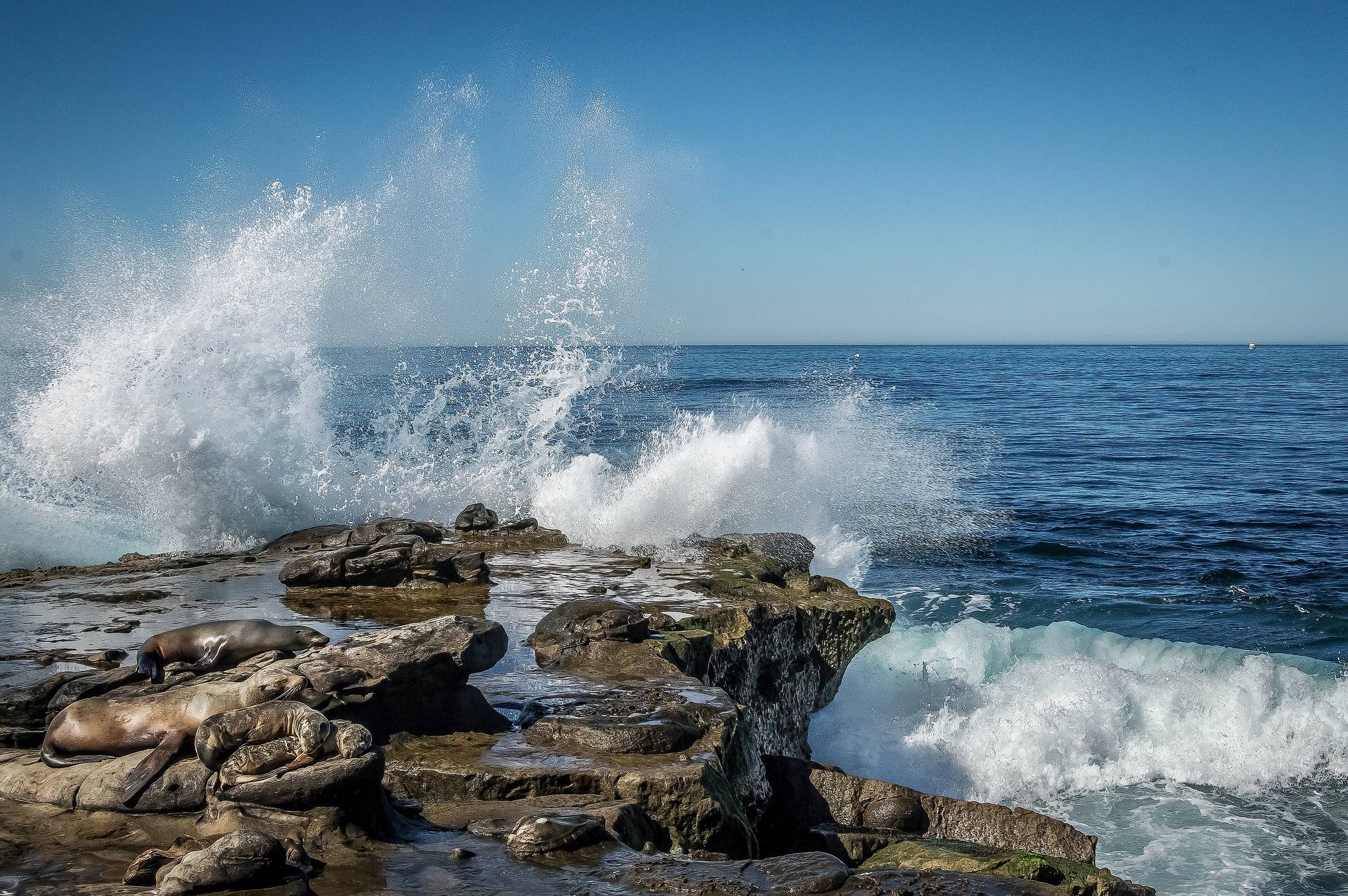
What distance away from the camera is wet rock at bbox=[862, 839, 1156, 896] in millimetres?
5957

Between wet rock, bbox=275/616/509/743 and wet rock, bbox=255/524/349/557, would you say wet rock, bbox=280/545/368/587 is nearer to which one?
wet rock, bbox=255/524/349/557

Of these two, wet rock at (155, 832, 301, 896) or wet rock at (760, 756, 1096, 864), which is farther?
wet rock at (760, 756, 1096, 864)

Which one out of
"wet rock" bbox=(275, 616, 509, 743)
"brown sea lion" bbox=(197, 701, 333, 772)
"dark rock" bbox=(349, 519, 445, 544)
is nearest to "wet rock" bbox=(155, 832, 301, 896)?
"brown sea lion" bbox=(197, 701, 333, 772)

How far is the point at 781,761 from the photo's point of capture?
8133mm

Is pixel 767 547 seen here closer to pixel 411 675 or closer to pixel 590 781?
pixel 411 675

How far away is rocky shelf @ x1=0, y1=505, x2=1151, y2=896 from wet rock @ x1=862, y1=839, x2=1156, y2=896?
2cm

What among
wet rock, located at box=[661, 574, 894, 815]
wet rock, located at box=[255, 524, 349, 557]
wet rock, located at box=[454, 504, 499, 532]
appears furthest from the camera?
wet rock, located at box=[454, 504, 499, 532]

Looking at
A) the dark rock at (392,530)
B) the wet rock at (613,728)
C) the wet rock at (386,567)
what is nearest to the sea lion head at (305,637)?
the wet rock at (613,728)

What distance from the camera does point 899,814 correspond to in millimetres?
7879

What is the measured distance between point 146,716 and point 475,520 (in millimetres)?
8273

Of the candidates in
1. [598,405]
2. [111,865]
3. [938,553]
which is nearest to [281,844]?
[111,865]

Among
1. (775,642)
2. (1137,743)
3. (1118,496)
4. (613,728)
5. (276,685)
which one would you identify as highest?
(276,685)

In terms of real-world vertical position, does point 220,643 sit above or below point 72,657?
above

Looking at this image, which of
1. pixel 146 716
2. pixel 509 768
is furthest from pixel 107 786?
pixel 509 768
